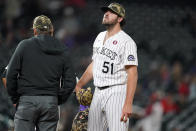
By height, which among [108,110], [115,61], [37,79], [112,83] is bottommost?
[108,110]

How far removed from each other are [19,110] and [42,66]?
0.49m

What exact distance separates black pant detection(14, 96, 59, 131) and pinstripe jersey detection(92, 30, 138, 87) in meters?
0.67

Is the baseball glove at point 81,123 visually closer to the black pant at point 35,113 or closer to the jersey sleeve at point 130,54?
the black pant at point 35,113

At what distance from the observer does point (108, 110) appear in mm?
5074

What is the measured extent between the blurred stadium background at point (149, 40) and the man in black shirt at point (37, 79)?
4771mm

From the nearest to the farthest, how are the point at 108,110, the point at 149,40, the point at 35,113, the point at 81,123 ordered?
the point at 35,113
the point at 108,110
the point at 81,123
the point at 149,40

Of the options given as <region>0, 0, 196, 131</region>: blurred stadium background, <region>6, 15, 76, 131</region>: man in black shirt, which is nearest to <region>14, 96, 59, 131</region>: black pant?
<region>6, 15, 76, 131</region>: man in black shirt

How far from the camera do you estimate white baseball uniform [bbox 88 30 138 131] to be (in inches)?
200

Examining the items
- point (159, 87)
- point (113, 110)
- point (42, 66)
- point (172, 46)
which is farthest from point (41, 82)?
point (172, 46)

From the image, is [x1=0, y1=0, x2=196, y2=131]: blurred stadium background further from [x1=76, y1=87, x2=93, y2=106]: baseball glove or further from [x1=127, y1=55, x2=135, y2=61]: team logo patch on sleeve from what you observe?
[x1=127, y1=55, x2=135, y2=61]: team logo patch on sleeve

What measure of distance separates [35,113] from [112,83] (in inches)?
36.9

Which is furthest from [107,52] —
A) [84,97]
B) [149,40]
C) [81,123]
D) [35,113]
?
[149,40]

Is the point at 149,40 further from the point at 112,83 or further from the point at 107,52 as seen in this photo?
the point at 112,83

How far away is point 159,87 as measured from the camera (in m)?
11.8
